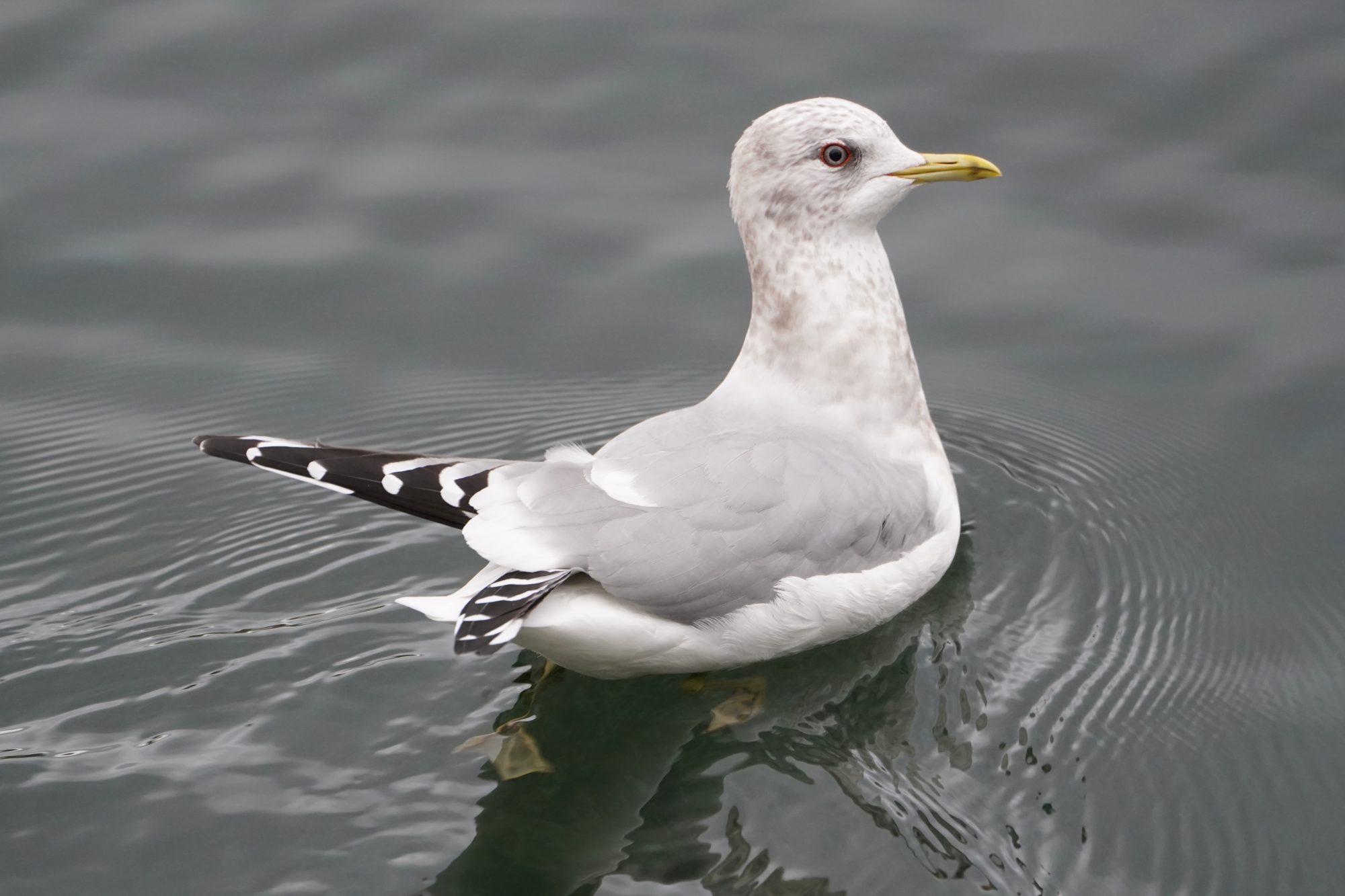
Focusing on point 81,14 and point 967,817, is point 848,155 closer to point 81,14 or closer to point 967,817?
point 967,817

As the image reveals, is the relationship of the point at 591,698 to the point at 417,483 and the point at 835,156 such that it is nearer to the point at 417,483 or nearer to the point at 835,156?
the point at 417,483

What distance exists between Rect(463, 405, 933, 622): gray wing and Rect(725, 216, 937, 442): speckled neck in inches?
11.2

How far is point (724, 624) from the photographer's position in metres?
4.16

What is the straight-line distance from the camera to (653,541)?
4004 millimetres

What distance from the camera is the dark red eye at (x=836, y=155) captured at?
15.7ft

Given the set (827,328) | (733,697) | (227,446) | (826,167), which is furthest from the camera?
(827,328)

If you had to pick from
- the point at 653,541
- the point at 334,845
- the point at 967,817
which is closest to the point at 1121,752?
the point at 967,817

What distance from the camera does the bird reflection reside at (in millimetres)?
3791

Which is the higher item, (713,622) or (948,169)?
(948,169)

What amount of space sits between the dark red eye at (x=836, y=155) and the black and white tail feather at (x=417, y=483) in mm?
1588

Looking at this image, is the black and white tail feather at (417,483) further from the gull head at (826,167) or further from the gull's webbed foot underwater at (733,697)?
the gull head at (826,167)

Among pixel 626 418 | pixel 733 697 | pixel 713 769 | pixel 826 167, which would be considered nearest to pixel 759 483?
pixel 733 697

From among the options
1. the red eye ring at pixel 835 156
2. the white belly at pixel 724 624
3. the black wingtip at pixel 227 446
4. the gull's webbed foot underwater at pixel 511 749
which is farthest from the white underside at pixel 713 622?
the red eye ring at pixel 835 156

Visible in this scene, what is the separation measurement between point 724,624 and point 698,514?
1.09 ft
